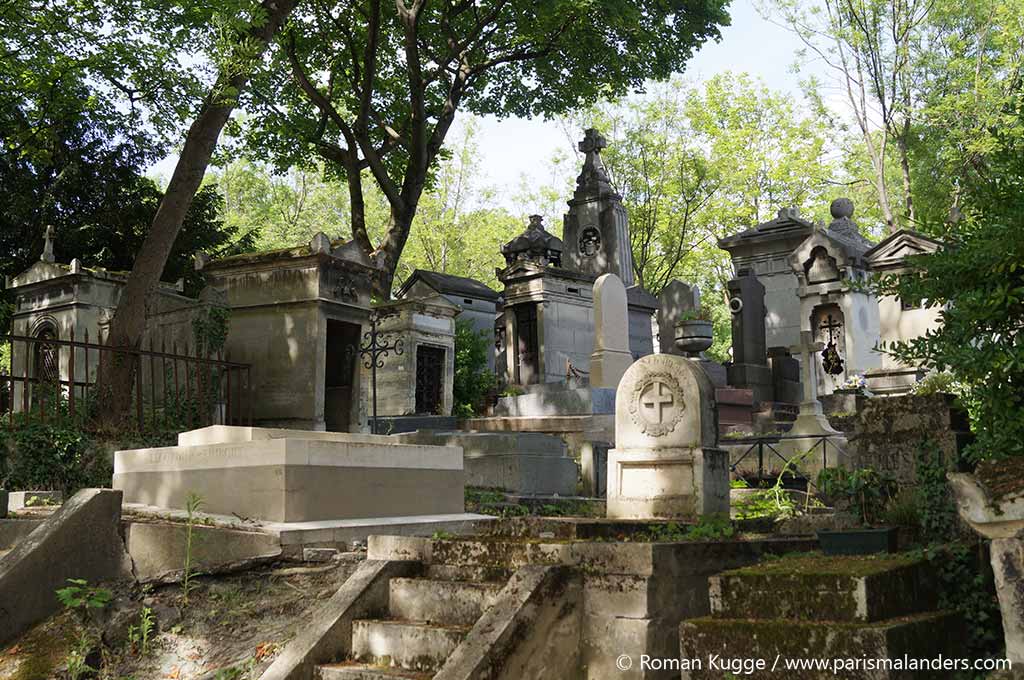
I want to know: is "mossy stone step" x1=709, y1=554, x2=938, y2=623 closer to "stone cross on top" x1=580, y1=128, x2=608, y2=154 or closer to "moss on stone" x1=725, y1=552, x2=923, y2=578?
"moss on stone" x1=725, y1=552, x2=923, y2=578

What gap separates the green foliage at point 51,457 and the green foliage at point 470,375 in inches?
407

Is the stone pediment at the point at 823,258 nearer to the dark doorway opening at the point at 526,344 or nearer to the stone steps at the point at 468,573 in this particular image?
the dark doorway opening at the point at 526,344

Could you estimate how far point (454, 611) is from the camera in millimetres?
5566

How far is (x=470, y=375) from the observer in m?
21.8

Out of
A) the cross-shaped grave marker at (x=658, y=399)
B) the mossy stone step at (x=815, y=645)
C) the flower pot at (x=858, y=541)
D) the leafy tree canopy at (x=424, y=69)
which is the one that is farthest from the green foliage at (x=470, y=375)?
the mossy stone step at (x=815, y=645)

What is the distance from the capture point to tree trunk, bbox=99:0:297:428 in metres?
11.9

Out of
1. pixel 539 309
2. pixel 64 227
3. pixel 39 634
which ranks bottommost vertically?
pixel 39 634

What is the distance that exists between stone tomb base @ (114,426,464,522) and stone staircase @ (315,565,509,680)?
149 cm

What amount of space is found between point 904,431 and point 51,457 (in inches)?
343

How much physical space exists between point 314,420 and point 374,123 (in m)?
11.7

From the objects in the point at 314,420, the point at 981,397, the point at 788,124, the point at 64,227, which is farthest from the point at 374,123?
the point at 788,124

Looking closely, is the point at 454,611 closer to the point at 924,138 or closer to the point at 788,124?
the point at 924,138

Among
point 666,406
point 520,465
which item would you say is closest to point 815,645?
point 666,406

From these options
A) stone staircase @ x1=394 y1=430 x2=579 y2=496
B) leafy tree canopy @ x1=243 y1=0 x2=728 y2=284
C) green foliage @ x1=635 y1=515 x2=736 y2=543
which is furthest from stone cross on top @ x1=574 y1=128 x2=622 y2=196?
green foliage @ x1=635 y1=515 x2=736 y2=543
